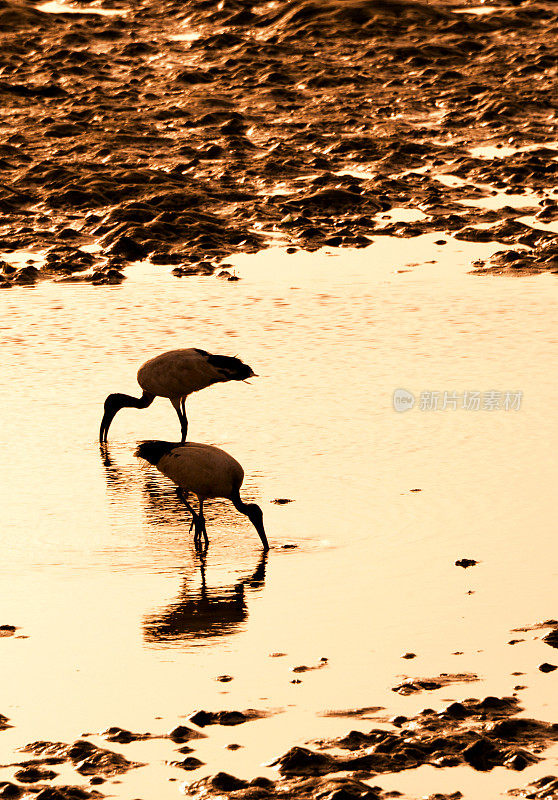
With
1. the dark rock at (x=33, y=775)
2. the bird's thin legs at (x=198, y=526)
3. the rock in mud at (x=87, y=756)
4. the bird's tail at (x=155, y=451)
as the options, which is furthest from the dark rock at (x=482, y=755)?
the bird's tail at (x=155, y=451)

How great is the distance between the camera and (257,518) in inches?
380

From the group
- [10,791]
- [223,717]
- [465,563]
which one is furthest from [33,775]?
[465,563]

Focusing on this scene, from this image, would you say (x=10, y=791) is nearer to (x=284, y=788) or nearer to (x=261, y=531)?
(x=284, y=788)

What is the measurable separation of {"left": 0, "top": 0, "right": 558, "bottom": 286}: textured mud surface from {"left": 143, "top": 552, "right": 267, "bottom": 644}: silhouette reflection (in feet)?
30.2

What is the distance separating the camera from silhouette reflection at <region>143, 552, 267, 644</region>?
8438 mm

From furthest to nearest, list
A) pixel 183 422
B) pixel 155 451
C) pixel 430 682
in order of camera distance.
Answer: pixel 183 422 < pixel 155 451 < pixel 430 682

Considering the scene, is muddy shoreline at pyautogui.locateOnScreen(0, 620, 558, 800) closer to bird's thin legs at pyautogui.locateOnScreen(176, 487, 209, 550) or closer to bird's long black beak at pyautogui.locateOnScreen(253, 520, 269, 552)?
bird's long black beak at pyautogui.locateOnScreen(253, 520, 269, 552)

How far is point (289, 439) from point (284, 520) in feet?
5.96

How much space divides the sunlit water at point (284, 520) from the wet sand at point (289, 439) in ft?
0.09

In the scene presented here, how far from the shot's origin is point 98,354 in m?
14.7

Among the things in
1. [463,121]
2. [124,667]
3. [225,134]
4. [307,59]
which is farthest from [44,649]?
[307,59]

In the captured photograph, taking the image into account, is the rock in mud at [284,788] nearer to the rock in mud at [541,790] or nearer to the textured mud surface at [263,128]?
the rock in mud at [541,790]

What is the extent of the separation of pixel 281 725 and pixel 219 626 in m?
1.41

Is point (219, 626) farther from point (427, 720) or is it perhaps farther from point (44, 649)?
point (427, 720)
